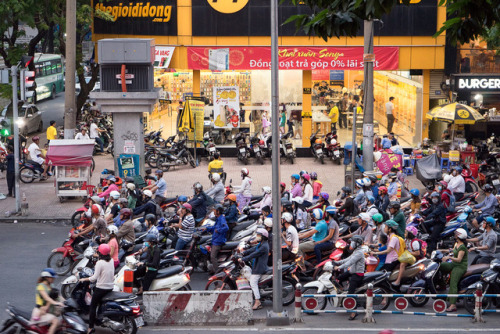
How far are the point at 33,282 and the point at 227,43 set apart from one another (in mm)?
15469

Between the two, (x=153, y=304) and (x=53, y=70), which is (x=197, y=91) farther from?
(x=53, y=70)

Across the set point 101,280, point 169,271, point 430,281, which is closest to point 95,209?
point 169,271

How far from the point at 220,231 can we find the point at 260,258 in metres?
1.70

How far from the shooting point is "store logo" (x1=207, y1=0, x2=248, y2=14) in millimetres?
28641

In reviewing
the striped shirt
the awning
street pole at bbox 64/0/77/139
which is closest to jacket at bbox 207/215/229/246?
the striped shirt

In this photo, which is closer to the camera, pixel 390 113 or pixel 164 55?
pixel 164 55

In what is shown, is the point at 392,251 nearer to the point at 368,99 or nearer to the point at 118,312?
the point at 118,312

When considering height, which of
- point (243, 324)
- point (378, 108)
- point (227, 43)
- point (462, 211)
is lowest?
point (243, 324)

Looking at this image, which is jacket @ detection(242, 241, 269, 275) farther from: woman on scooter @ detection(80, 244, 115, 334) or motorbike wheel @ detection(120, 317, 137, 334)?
woman on scooter @ detection(80, 244, 115, 334)

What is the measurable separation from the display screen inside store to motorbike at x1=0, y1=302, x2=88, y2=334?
1756cm

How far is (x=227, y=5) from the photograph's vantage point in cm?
2870

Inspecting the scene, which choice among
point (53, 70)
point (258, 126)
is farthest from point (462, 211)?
point (53, 70)

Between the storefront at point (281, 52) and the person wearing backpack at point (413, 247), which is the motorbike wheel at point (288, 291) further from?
the storefront at point (281, 52)

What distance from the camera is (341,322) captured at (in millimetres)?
13570
